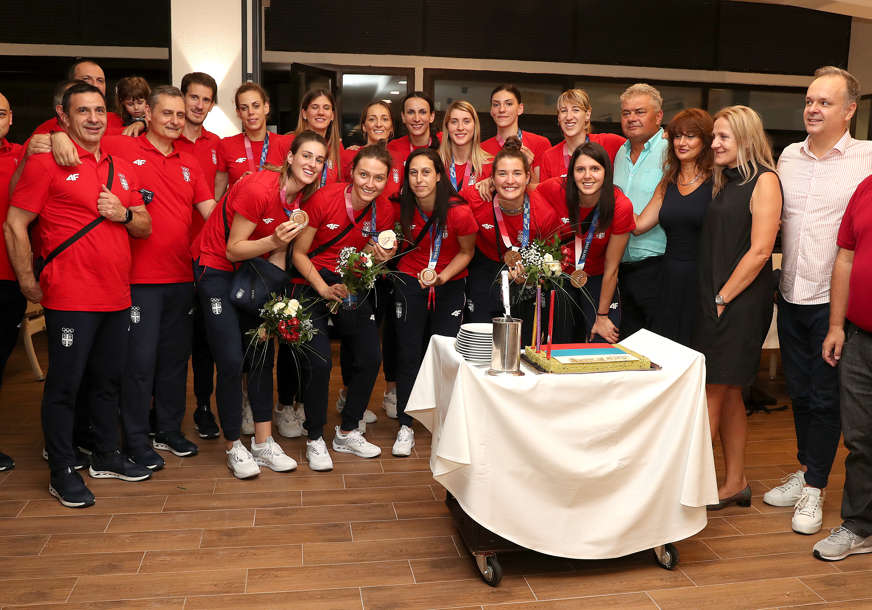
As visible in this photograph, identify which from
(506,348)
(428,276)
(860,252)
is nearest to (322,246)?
(428,276)

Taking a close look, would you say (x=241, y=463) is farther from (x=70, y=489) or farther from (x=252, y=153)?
(x=252, y=153)

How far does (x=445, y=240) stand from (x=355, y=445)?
1.15m

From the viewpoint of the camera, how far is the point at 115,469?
3.69m

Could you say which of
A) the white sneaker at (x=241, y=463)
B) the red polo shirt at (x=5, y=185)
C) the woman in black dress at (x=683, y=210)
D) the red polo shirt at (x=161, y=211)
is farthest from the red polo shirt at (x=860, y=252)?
the red polo shirt at (x=5, y=185)

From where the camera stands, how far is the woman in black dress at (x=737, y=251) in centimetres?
320

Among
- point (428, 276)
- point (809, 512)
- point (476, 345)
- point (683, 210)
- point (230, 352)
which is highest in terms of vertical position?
point (683, 210)

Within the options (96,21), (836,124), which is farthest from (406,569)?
(96,21)

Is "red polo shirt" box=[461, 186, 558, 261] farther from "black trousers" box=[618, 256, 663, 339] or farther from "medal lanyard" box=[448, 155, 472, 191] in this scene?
"black trousers" box=[618, 256, 663, 339]

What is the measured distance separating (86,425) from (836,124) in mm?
3652

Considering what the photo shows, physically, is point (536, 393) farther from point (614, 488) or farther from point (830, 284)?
point (830, 284)

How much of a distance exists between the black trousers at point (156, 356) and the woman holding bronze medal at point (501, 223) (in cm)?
144

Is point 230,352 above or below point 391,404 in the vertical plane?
above

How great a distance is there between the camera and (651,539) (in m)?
2.82

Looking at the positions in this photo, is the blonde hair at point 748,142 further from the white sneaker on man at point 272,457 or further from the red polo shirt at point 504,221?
the white sneaker on man at point 272,457
